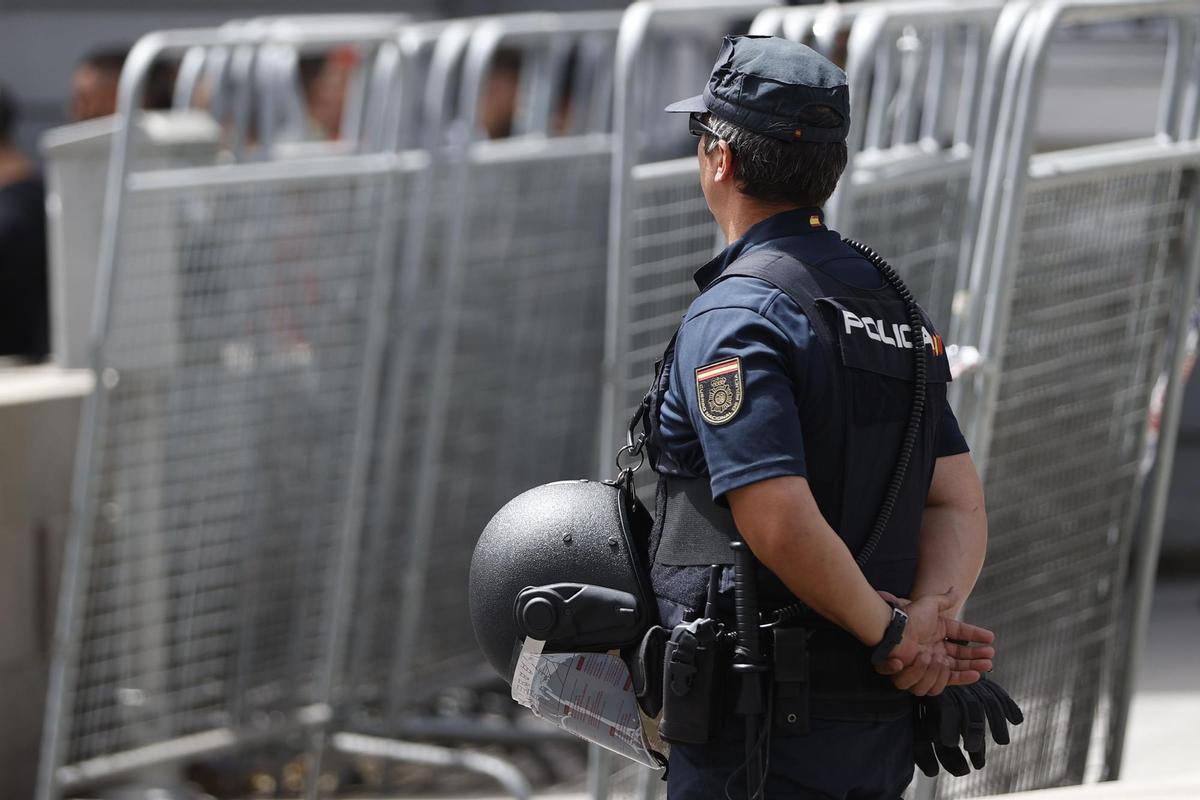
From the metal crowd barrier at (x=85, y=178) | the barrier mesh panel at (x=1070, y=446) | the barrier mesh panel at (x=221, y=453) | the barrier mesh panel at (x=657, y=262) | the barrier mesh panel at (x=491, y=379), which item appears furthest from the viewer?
the barrier mesh panel at (x=491, y=379)

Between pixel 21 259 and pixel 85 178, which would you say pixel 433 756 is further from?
pixel 21 259

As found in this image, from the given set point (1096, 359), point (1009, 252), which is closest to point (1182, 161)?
point (1096, 359)

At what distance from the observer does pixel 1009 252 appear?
11.0ft

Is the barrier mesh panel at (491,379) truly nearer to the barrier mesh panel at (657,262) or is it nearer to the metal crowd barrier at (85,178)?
the metal crowd barrier at (85,178)

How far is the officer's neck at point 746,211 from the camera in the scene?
2.46 m

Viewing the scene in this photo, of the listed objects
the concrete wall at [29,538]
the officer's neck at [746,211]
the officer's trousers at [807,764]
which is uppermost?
the officer's neck at [746,211]

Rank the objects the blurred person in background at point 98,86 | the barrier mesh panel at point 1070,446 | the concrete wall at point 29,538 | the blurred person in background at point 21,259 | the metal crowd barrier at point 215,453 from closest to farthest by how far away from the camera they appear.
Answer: the barrier mesh panel at point 1070,446
the metal crowd barrier at point 215,453
the concrete wall at point 29,538
the blurred person in background at point 21,259
the blurred person in background at point 98,86

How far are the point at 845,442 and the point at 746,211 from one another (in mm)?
371

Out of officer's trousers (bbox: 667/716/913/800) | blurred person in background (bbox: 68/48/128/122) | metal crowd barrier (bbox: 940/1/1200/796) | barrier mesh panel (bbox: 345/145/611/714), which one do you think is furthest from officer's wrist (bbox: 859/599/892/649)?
blurred person in background (bbox: 68/48/128/122)

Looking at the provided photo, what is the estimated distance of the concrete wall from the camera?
5.08m

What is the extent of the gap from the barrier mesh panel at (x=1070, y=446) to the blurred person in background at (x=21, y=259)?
12.4 feet

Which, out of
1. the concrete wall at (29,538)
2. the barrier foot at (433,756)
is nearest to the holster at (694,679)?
the barrier foot at (433,756)

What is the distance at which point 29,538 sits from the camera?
16.9 ft

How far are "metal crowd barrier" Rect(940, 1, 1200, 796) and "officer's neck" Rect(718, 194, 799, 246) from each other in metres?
1.04
